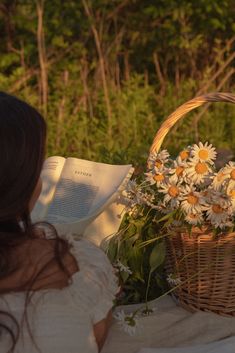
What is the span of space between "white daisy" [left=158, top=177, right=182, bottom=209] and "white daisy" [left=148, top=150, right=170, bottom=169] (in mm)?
67

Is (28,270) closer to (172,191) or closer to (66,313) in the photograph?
(66,313)

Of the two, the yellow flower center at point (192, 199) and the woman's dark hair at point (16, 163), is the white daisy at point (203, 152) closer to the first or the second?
the yellow flower center at point (192, 199)

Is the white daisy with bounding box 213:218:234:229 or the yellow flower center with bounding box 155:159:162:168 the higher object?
the yellow flower center with bounding box 155:159:162:168

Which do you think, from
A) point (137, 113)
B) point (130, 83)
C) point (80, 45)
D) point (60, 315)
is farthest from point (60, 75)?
point (60, 315)

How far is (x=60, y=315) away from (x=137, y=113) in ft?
12.7

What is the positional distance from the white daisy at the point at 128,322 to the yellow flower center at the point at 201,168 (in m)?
0.42

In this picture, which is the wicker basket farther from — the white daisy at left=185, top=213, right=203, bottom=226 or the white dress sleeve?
the white dress sleeve

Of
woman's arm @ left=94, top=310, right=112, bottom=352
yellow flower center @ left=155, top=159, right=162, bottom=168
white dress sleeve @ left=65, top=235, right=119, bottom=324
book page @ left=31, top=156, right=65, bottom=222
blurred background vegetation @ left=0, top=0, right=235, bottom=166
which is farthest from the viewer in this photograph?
blurred background vegetation @ left=0, top=0, right=235, bottom=166

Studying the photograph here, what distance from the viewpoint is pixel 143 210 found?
2.13 m

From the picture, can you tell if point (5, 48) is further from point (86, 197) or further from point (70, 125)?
point (86, 197)

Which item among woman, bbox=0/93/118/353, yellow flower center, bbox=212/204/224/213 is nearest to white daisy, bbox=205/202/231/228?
yellow flower center, bbox=212/204/224/213

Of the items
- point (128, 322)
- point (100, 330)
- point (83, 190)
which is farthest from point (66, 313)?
point (83, 190)

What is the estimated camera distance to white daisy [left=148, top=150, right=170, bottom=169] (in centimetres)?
200

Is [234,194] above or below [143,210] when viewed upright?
above
